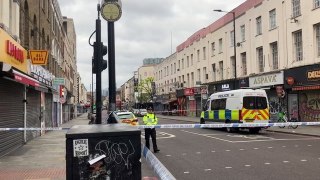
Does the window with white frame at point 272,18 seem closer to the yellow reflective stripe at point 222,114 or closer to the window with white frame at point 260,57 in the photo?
the window with white frame at point 260,57

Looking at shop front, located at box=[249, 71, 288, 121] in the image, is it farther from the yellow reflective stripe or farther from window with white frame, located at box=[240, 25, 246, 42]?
the yellow reflective stripe

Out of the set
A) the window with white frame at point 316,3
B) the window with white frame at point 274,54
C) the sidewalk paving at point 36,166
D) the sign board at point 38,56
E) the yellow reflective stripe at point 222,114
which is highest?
the window with white frame at point 316,3

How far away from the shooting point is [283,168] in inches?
426

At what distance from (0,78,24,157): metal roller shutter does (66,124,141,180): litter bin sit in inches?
421

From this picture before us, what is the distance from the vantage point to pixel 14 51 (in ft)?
50.1

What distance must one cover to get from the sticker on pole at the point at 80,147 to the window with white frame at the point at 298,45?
28481 millimetres

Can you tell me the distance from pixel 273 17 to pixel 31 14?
20367mm

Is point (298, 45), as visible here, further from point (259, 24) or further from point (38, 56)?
point (38, 56)

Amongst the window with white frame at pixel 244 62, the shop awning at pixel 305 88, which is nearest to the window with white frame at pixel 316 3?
the shop awning at pixel 305 88

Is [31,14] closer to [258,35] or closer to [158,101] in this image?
[258,35]

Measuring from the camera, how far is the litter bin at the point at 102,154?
14.1ft

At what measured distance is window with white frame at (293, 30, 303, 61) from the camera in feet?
101

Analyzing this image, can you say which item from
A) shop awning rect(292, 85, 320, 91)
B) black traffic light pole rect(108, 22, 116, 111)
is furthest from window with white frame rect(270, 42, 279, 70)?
black traffic light pole rect(108, 22, 116, 111)

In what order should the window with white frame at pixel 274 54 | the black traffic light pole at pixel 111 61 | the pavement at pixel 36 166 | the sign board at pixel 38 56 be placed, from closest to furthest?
1. the black traffic light pole at pixel 111 61
2. the pavement at pixel 36 166
3. the sign board at pixel 38 56
4. the window with white frame at pixel 274 54
